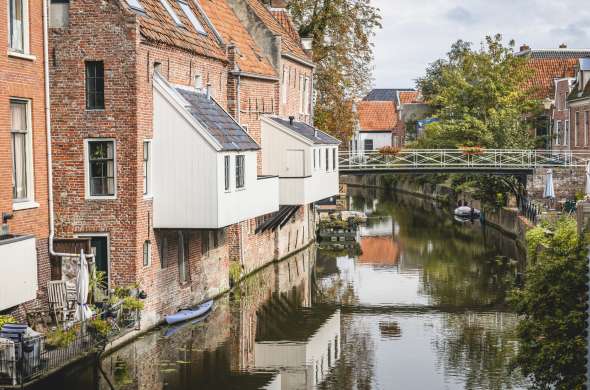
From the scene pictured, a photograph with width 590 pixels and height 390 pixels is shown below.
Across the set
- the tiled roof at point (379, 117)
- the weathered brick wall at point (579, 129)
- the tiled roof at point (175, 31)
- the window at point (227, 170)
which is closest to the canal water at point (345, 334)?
the window at point (227, 170)

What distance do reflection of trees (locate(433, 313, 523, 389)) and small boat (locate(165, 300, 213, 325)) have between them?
620cm

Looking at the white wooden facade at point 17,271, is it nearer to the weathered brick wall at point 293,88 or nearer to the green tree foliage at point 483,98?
the weathered brick wall at point 293,88

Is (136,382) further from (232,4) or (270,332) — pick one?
(232,4)

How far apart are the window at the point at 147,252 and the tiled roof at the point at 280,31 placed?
658 inches

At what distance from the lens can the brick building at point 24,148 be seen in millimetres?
20172

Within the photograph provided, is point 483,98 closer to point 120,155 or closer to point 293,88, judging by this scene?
point 293,88

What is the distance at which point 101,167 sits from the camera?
83.9 ft

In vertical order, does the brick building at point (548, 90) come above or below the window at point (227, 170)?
above

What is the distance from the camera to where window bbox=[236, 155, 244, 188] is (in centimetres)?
2861

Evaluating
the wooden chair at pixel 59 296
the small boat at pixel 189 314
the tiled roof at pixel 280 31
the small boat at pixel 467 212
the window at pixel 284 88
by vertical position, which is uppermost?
the tiled roof at pixel 280 31

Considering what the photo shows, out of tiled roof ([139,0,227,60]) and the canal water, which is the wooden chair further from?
tiled roof ([139,0,227,60])

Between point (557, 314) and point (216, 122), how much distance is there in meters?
12.7

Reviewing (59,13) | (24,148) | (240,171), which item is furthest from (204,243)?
(24,148)

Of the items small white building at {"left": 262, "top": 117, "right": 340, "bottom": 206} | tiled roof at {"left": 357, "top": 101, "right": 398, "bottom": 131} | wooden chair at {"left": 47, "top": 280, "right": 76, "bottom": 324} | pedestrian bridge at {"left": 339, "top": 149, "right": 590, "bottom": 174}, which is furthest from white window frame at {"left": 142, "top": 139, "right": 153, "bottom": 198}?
tiled roof at {"left": 357, "top": 101, "right": 398, "bottom": 131}
